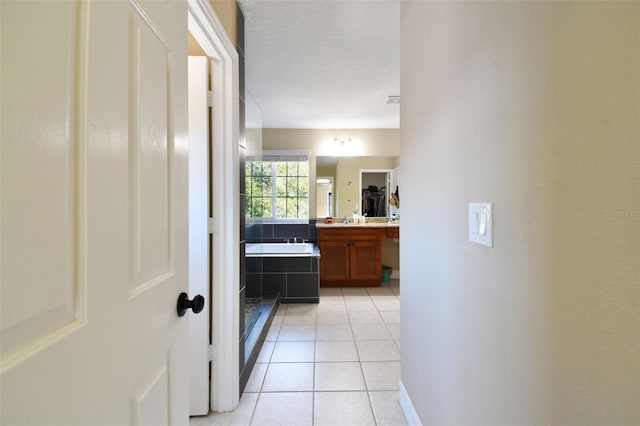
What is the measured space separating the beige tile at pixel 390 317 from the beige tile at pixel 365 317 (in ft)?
0.17

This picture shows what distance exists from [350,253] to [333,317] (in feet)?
3.92

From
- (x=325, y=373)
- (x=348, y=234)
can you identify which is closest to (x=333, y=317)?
(x=325, y=373)

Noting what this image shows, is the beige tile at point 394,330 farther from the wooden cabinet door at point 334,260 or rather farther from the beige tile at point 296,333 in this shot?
the wooden cabinet door at point 334,260

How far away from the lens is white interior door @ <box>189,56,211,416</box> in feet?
5.05

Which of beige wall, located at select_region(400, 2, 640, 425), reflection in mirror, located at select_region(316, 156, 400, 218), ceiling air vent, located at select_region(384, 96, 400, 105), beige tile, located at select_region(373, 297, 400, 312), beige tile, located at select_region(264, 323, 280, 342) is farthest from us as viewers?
reflection in mirror, located at select_region(316, 156, 400, 218)

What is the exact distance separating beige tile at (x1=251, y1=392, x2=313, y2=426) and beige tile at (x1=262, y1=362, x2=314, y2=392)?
0.06 metres

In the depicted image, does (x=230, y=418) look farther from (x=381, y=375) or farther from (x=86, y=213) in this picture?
(x=86, y=213)

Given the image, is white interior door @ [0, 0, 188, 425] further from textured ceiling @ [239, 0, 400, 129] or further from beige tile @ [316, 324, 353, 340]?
beige tile @ [316, 324, 353, 340]

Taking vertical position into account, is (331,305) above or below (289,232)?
below

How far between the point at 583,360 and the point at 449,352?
0.57m

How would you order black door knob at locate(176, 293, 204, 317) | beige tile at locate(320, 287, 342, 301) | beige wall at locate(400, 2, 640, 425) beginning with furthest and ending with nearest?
beige tile at locate(320, 287, 342, 301)
black door knob at locate(176, 293, 204, 317)
beige wall at locate(400, 2, 640, 425)

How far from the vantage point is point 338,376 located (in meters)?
1.96

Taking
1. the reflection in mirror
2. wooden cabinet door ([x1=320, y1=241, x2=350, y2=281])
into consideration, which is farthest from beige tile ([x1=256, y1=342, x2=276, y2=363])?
the reflection in mirror

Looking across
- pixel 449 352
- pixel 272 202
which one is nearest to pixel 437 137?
pixel 449 352
